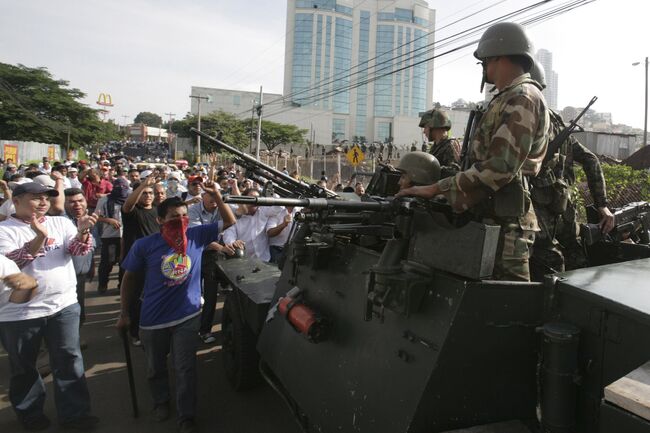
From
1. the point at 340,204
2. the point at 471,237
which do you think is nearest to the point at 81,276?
the point at 340,204

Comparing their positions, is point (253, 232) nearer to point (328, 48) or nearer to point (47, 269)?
point (47, 269)

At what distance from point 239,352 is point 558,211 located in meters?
2.74

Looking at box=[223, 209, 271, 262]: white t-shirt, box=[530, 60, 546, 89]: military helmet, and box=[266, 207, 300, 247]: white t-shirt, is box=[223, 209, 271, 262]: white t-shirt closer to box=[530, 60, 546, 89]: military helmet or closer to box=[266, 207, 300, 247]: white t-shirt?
box=[266, 207, 300, 247]: white t-shirt

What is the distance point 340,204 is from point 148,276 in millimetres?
2039

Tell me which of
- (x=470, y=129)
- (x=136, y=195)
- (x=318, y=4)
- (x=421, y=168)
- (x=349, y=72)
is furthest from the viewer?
(x=349, y=72)

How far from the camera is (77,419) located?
3525 millimetres

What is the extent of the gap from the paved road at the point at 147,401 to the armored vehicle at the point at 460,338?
1.25 metres

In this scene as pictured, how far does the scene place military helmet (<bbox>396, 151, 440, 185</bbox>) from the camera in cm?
246

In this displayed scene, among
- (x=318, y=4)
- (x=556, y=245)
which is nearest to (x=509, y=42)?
(x=556, y=245)

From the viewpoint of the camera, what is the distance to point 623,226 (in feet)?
11.4

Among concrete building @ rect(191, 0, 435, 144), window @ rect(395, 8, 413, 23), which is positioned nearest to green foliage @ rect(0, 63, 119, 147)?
concrete building @ rect(191, 0, 435, 144)

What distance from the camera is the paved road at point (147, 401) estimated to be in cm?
366

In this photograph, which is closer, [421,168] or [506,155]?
[506,155]

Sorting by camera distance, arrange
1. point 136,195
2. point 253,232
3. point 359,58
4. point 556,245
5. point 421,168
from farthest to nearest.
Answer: point 359,58 → point 253,232 → point 136,195 → point 556,245 → point 421,168
